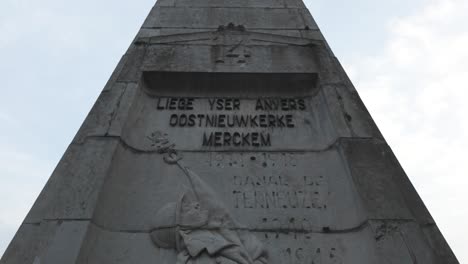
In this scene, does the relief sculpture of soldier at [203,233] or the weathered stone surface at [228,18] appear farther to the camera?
the weathered stone surface at [228,18]

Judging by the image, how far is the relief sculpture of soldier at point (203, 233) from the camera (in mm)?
3809

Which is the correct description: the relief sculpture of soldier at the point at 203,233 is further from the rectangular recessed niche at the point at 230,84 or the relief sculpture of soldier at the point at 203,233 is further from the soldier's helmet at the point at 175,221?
the rectangular recessed niche at the point at 230,84

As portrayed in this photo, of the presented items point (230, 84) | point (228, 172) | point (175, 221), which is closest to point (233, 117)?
point (230, 84)

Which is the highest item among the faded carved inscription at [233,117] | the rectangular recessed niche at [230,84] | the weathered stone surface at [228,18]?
the weathered stone surface at [228,18]

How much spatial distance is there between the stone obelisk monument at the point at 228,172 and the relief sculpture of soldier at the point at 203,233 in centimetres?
2

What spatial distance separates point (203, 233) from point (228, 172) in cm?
110

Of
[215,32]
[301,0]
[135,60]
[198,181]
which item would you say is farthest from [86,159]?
[301,0]

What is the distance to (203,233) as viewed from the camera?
3984mm

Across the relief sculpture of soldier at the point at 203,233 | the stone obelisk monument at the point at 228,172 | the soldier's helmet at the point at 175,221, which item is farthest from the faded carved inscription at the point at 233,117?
the soldier's helmet at the point at 175,221

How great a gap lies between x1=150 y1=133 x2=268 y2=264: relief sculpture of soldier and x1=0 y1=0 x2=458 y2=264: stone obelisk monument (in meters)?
0.02

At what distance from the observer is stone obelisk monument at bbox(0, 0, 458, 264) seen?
3938 millimetres

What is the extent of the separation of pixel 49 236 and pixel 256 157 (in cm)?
283

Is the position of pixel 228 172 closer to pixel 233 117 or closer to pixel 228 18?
pixel 233 117

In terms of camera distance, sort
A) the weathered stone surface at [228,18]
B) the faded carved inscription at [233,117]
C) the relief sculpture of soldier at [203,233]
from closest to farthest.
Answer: the relief sculpture of soldier at [203,233] < the faded carved inscription at [233,117] < the weathered stone surface at [228,18]
